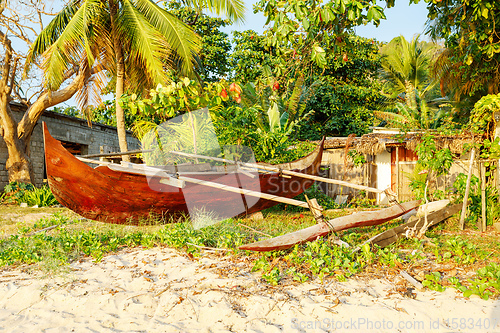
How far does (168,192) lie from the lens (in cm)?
479

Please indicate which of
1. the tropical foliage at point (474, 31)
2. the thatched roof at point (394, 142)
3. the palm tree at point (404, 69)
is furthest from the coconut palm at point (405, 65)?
the tropical foliage at point (474, 31)

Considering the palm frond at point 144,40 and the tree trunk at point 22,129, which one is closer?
the palm frond at point 144,40

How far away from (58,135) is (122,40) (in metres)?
4.35

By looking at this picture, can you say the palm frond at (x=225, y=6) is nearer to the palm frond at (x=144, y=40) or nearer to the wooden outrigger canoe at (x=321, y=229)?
the palm frond at (x=144, y=40)

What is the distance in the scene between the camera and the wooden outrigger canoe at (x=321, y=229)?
3.08 m

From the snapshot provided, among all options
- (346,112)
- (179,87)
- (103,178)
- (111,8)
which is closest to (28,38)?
(111,8)

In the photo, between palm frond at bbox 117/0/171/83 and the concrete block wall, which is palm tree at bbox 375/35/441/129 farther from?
the concrete block wall

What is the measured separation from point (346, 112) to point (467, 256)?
1092 centimetres

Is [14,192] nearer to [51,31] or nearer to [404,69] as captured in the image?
[51,31]

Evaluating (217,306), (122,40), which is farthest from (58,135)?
(217,306)

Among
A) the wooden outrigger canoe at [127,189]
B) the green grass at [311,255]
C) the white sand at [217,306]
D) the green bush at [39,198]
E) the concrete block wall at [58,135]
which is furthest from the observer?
the concrete block wall at [58,135]

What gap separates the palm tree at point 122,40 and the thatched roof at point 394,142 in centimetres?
446

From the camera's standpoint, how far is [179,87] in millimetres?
5586

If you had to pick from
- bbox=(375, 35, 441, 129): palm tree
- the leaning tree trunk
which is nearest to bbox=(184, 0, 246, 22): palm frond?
the leaning tree trunk
